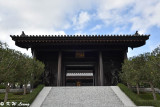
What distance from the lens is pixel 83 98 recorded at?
35.9ft

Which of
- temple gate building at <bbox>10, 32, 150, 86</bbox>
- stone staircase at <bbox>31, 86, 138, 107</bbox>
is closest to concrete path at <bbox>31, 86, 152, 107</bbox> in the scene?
stone staircase at <bbox>31, 86, 138, 107</bbox>

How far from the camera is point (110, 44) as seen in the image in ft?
54.7

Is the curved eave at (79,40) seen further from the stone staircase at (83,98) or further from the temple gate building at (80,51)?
the stone staircase at (83,98)

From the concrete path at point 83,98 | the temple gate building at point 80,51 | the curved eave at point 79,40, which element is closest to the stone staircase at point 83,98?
the concrete path at point 83,98

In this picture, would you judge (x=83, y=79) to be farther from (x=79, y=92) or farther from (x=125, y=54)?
(x=79, y=92)

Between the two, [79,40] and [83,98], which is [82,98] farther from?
[79,40]

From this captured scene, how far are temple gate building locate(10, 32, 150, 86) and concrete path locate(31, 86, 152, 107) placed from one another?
3368 mm

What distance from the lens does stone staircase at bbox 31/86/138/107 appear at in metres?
9.73

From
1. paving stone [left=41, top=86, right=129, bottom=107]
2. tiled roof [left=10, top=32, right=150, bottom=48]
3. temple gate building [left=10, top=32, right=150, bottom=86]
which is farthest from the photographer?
temple gate building [left=10, top=32, right=150, bottom=86]

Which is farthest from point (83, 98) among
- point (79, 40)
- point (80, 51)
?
point (80, 51)

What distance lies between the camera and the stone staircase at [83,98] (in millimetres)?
9734

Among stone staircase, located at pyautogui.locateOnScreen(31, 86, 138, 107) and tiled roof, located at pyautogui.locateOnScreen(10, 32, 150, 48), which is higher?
tiled roof, located at pyautogui.locateOnScreen(10, 32, 150, 48)

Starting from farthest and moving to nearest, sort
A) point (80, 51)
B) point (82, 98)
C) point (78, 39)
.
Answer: point (80, 51)
point (78, 39)
point (82, 98)

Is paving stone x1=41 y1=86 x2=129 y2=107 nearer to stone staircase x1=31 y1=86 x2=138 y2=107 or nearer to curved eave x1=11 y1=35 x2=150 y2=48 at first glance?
stone staircase x1=31 y1=86 x2=138 y2=107
